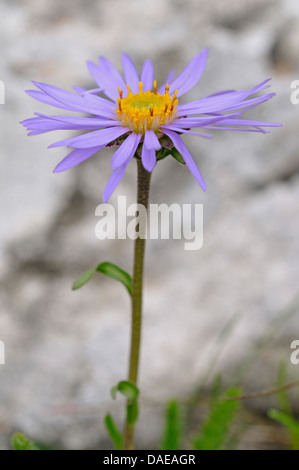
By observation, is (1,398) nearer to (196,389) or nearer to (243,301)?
(196,389)

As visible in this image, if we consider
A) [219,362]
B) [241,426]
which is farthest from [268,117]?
[241,426]

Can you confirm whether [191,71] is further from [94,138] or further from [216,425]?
[216,425]

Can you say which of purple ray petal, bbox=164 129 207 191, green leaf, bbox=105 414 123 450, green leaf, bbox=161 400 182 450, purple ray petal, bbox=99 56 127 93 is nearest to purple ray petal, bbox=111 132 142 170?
purple ray petal, bbox=164 129 207 191

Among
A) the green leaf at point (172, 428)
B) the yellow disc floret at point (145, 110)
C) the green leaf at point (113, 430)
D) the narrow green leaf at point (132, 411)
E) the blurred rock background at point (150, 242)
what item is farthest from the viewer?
the blurred rock background at point (150, 242)

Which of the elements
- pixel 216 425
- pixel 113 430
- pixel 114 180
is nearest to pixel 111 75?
pixel 114 180

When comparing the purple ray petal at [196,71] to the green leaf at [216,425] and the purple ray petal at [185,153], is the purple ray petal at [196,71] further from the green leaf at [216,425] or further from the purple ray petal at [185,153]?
the green leaf at [216,425]

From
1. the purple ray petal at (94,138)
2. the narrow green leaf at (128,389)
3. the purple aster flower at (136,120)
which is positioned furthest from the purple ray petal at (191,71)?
the narrow green leaf at (128,389)

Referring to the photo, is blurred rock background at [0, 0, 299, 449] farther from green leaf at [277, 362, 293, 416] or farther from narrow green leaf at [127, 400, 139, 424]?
narrow green leaf at [127, 400, 139, 424]
